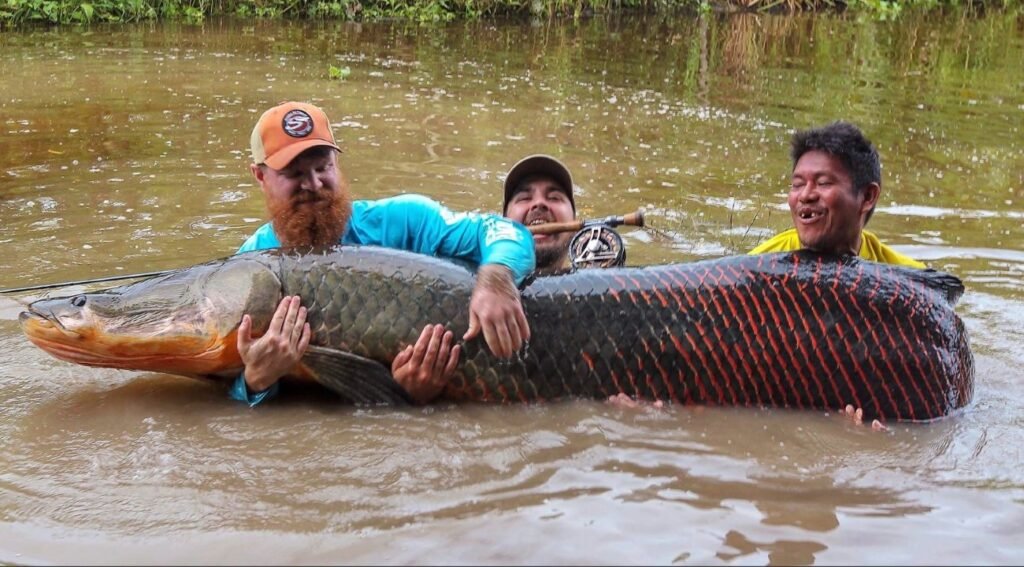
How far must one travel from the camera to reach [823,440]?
10.7ft

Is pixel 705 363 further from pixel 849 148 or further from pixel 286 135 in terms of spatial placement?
pixel 286 135

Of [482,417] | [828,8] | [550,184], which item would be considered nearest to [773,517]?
[482,417]

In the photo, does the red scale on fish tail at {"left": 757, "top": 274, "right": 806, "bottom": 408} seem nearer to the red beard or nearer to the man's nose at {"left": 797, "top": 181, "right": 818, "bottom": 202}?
the man's nose at {"left": 797, "top": 181, "right": 818, "bottom": 202}

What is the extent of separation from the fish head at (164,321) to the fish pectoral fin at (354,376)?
22 cm

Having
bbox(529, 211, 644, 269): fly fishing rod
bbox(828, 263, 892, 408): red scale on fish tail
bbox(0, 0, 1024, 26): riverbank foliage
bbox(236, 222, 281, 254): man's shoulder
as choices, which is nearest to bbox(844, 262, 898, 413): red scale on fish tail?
bbox(828, 263, 892, 408): red scale on fish tail

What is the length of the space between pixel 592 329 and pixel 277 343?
1.09 m

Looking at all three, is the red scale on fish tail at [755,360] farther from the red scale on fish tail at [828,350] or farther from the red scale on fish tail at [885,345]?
the red scale on fish tail at [885,345]

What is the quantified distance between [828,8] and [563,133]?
1565 centimetres

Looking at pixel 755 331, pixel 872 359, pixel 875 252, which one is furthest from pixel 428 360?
pixel 875 252

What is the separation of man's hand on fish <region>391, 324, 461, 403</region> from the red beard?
1.74 ft

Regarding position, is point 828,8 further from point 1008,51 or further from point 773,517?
point 773,517

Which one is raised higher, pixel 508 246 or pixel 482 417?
pixel 508 246

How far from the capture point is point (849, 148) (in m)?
3.54

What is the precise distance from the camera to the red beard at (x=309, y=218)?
359 cm
